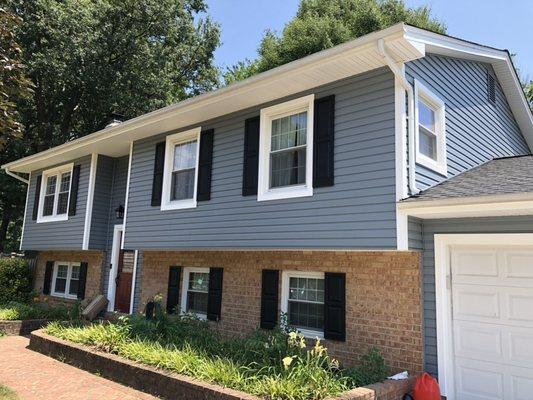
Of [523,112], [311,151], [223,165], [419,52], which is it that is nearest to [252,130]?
[223,165]

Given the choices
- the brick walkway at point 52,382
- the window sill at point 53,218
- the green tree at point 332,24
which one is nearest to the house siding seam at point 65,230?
the window sill at point 53,218

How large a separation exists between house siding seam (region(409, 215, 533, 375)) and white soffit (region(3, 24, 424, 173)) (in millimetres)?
2454

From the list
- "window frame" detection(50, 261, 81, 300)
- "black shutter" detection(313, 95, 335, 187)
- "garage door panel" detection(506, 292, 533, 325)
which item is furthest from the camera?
"window frame" detection(50, 261, 81, 300)

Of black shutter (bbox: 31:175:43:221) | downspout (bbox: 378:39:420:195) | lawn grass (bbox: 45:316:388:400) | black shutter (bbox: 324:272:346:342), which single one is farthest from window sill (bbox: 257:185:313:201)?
black shutter (bbox: 31:175:43:221)

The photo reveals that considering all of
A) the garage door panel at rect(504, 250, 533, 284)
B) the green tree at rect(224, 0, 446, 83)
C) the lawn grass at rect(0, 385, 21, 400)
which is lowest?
the lawn grass at rect(0, 385, 21, 400)

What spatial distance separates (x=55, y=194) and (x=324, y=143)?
10.5 m

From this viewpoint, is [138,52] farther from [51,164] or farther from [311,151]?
[311,151]

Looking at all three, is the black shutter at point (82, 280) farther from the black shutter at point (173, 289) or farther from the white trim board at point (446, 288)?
the white trim board at point (446, 288)

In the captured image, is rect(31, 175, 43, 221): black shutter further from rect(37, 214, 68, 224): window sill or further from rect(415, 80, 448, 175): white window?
rect(415, 80, 448, 175): white window

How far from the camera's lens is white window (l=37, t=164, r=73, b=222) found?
13.9 metres

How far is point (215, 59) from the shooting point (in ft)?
85.4

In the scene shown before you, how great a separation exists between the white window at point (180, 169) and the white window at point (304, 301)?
2.82 meters

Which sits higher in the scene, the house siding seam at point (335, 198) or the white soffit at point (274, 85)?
the white soffit at point (274, 85)

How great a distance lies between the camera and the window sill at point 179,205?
9.26 m
